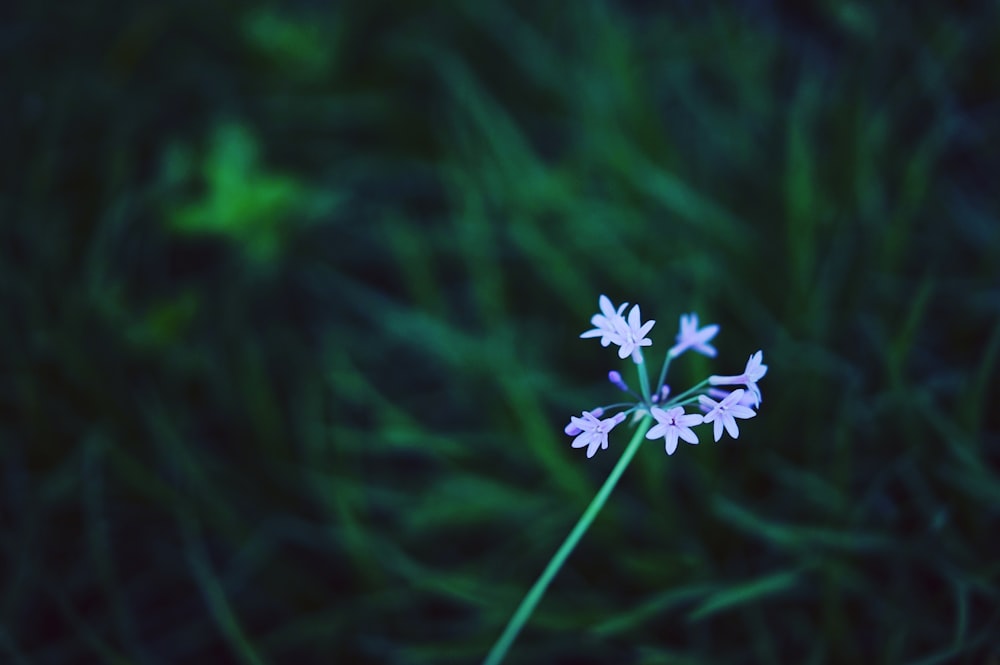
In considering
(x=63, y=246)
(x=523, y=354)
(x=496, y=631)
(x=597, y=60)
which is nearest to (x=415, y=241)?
(x=523, y=354)

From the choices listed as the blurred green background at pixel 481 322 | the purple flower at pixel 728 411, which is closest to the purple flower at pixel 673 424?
the purple flower at pixel 728 411

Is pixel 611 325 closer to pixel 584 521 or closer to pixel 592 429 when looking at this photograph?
pixel 592 429

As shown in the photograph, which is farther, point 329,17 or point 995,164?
point 329,17

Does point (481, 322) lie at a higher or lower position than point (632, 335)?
higher

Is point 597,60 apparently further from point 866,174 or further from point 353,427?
point 353,427

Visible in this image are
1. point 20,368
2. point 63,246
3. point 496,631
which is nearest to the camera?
point 496,631

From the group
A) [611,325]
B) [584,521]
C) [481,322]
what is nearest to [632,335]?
[611,325]

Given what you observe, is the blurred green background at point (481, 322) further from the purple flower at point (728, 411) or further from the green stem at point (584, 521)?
the purple flower at point (728, 411)

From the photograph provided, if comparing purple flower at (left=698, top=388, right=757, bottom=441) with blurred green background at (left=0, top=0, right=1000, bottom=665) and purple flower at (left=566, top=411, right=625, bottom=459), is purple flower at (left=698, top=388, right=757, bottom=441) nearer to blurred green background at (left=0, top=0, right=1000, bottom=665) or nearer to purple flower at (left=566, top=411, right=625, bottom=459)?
purple flower at (left=566, top=411, right=625, bottom=459)
